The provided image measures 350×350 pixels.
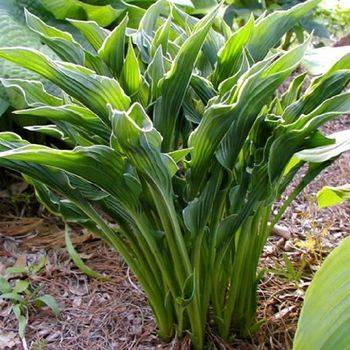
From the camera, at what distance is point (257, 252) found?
4.04 ft

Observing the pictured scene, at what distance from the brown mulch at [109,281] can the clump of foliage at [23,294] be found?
20 mm

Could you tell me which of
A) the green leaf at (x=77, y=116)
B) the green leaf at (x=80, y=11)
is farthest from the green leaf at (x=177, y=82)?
the green leaf at (x=80, y=11)

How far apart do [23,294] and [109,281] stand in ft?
0.77

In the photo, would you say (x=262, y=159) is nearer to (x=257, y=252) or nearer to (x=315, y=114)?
(x=315, y=114)

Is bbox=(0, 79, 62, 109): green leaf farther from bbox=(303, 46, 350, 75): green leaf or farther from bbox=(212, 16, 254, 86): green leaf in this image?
bbox=(303, 46, 350, 75): green leaf

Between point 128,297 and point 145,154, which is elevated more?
point 145,154

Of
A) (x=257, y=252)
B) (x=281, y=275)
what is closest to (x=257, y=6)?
(x=281, y=275)

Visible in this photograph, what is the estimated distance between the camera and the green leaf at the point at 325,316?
85 centimetres

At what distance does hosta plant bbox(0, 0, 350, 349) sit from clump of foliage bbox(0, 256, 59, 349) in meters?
0.34

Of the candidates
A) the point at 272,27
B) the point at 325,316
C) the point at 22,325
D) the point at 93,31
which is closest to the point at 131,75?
the point at 93,31

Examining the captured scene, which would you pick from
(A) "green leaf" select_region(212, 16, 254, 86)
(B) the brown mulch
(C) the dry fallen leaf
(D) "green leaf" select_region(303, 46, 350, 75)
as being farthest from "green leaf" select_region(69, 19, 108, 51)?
(C) the dry fallen leaf

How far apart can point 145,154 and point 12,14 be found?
124 centimetres

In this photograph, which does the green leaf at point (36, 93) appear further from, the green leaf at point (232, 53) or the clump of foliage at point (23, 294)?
the clump of foliage at point (23, 294)

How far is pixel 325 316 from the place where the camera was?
0.86 m
